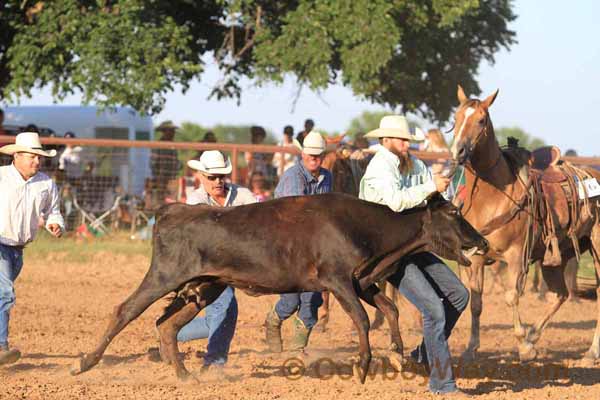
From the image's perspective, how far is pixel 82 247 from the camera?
51.7 feet

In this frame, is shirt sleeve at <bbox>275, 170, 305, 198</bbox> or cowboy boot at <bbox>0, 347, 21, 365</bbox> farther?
shirt sleeve at <bbox>275, 170, 305, 198</bbox>

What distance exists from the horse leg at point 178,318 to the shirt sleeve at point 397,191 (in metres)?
1.45

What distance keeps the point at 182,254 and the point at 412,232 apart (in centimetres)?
169

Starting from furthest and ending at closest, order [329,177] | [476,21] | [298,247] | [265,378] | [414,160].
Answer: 1. [476,21]
2. [329,177]
3. [265,378]
4. [414,160]
5. [298,247]

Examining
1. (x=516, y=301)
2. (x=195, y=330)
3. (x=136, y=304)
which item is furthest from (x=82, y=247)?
(x=136, y=304)

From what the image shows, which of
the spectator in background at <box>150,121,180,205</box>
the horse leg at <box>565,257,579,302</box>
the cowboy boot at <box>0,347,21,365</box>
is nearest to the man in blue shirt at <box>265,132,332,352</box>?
the cowboy boot at <box>0,347,21,365</box>

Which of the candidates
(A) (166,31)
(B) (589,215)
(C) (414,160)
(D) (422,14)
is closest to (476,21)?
(D) (422,14)

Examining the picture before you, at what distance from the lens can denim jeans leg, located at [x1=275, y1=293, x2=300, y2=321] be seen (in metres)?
9.04

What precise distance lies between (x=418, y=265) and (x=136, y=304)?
211 cm

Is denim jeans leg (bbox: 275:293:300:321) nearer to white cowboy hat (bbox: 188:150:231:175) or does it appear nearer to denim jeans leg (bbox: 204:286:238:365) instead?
denim jeans leg (bbox: 204:286:238:365)

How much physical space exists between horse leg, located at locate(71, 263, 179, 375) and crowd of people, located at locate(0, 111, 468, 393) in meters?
0.97

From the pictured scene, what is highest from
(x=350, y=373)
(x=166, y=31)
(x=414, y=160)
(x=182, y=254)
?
(x=166, y=31)

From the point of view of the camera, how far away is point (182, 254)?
7180 millimetres

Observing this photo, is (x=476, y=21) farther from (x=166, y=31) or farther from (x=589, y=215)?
(x=589, y=215)
